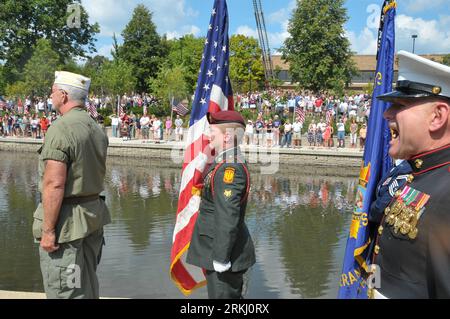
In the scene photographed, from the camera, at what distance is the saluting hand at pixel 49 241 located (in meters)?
3.50

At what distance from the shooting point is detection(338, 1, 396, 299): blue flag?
3885 millimetres

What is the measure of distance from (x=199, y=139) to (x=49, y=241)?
6.96 ft

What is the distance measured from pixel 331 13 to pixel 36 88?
29.8m

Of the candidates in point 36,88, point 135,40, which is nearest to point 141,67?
point 135,40

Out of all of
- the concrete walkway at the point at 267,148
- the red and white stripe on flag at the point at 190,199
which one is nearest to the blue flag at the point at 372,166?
the red and white stripe on flag at the point at 190,199

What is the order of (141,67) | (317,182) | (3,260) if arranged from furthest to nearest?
(141,67)
(317,182)
(3,260)

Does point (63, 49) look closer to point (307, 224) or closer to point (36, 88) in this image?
point (36, 88)

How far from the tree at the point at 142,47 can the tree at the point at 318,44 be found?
61.3 feet

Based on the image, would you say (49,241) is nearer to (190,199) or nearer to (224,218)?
(224,218)

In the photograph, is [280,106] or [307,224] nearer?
[307,224]

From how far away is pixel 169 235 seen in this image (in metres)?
10.2

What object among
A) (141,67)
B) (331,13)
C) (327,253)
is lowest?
(327,253)

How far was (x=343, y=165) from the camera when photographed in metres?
23.0

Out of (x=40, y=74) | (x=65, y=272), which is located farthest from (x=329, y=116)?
(x=65, y=272)
